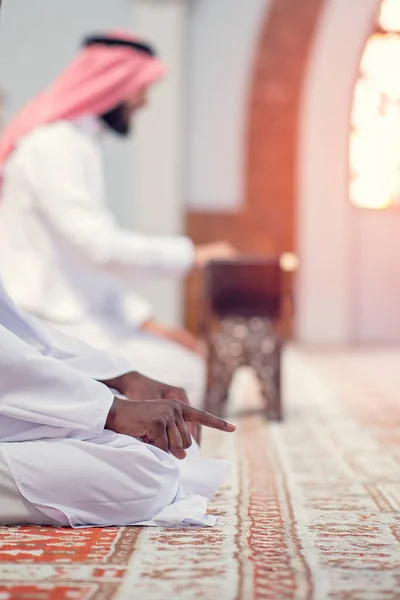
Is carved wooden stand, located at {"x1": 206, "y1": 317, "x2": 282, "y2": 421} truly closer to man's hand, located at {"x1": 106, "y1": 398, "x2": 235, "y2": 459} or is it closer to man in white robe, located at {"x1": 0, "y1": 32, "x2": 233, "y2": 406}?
man in white robe, located at {"x1": 0, "y1": 32, "x2": 233, "y2": 406}

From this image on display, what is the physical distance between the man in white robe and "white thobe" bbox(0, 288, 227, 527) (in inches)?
66.3

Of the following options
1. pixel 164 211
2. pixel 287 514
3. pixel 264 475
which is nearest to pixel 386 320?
pixel 164 211

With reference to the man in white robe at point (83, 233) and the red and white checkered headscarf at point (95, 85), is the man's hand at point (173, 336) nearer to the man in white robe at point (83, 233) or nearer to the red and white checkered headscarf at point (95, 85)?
the man in white robe at point (83, 233)

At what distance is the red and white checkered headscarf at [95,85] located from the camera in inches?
180

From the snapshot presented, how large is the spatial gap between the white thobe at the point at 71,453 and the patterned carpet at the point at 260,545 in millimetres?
72

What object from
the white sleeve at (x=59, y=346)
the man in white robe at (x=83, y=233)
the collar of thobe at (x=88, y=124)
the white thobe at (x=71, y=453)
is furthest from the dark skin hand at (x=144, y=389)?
the collar of thobe at (x=88, y=124)

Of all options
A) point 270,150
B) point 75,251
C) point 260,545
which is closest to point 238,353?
point 75,251

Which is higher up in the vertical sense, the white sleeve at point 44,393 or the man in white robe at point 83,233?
the man in white robe at point 83,233

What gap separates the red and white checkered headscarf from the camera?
457cm

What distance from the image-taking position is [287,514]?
2.69m

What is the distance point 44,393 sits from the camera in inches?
95.1

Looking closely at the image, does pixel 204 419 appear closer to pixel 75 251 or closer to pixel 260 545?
pixel 260 545

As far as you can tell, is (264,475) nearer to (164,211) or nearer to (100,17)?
(164,211)

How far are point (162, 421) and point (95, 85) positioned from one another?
100 inches
